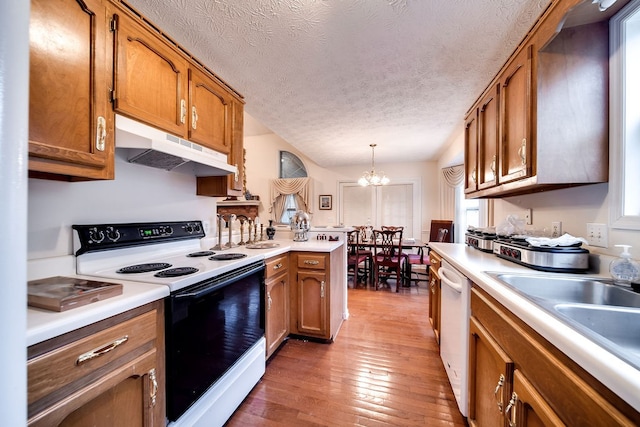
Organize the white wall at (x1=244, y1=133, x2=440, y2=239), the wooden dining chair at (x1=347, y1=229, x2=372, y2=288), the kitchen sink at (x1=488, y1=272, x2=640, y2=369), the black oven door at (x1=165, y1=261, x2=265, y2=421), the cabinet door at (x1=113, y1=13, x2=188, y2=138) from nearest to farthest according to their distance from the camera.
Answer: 1. the kitchen sink at (x1=488, y1=272, x2=640, y2=369)
2. the black oven door at (x1=165, y1=261, x2=265, y2=421)
3. the cabinet door at (x1=113, y1=13, x2=188, y2=138)
4. the wooden dining chair at (x1=347, y1=229, x2=372, y2=288)
5. the white wall at (x1=244, y1=133, x2=440, y2=239)

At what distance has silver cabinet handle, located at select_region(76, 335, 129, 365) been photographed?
722 mm

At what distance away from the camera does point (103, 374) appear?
79 centimetres

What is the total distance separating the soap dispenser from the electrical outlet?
266 millimetres

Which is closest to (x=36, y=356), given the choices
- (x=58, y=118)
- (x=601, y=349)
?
(x=58, y=118)

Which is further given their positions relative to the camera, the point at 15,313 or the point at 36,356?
the point at 36,356

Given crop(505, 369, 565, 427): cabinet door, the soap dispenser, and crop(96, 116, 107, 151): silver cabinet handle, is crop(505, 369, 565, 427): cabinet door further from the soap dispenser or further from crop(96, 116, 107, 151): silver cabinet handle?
crop(96, 116, 107, 151): silver cabinet handle

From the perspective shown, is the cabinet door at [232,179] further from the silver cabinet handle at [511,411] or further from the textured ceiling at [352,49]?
the silver cabinet handle at [511,411]

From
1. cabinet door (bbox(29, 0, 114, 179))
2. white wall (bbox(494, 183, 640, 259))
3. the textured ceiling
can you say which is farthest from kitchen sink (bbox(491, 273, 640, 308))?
cabinet door (bbox(29, 0, 114, 179))

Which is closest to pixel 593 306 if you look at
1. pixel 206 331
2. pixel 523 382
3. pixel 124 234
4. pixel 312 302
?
pixel 523 382

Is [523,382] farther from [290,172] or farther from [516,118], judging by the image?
[290,172]

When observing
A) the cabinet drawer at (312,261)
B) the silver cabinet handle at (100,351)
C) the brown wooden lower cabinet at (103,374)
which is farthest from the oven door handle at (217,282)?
the cabinet drawer at (312,261)

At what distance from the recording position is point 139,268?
1280 millimetres

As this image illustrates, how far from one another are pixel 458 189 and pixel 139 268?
474 centimetres

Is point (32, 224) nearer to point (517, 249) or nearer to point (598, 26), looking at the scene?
point (517, 249)
